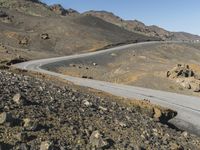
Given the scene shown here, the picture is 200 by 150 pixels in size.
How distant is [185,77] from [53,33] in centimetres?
5932

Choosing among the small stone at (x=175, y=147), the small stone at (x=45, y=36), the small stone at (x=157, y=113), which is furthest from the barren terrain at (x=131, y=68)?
the small stone at (x=175, y=147)

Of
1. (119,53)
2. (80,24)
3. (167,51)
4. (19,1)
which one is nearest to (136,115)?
(119,53)

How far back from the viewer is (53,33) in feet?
341

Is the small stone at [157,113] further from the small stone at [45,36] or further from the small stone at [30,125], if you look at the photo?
the small stone at [45,36]

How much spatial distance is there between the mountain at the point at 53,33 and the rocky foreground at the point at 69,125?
247 ft

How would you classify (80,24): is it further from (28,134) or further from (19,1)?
(28,134)

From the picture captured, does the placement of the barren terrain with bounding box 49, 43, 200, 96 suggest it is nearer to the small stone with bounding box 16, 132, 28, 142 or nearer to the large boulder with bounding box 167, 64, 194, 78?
the large boulder with bounding box 167, 64, 194, 78

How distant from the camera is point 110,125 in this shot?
1582cm

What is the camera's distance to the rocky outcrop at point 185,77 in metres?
45.5

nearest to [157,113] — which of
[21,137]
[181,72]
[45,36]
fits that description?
[21,137]

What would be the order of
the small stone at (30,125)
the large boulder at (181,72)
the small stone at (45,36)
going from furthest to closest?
the small stone at (45,36), the large boulder at (181,72), the small stone at (30,125)

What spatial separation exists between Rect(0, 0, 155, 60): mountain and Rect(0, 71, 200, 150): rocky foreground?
247ft

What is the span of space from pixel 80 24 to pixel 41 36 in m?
20.2

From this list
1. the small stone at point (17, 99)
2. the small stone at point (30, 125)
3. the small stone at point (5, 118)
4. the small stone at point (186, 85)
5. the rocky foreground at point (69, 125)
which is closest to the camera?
the rocky foreground at point (69, 125)
